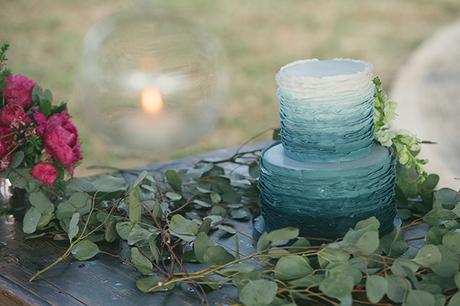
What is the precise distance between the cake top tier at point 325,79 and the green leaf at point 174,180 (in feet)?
0.83

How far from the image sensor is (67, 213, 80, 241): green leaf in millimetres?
1086

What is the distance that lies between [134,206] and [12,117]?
0.22 meters

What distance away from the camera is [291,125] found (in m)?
1.07

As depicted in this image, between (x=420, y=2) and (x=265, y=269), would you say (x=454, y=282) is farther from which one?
(x=420, y=2)

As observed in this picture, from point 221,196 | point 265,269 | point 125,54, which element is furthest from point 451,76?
point 265,269

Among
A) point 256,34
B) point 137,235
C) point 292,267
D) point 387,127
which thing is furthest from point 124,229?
point 256,34

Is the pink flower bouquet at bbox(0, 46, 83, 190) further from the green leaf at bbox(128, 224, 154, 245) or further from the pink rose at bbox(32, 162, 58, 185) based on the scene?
the green leaf at bbox(128, 224, 154, 245)

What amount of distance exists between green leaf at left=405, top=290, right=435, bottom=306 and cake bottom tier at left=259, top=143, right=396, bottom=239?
7.3 inches

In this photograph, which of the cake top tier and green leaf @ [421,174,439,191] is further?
green leaf @ [421,174,439,191]

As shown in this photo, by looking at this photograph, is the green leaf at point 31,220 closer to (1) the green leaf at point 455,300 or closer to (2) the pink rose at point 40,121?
(2) the pink rose at point 40,121

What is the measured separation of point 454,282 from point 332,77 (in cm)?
27

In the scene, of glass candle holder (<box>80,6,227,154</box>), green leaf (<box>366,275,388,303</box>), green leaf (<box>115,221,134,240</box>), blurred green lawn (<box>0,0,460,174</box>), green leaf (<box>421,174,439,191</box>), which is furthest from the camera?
blurred green lawn (<box>0,0,460,174</box>)

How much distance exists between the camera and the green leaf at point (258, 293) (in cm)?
89

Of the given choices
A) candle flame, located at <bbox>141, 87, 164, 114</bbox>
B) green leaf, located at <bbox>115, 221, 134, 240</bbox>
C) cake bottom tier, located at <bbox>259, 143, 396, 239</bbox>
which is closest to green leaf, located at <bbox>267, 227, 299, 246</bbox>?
cake bottom tier, located at <bbox>259, 143, 396, 239</bbox>
